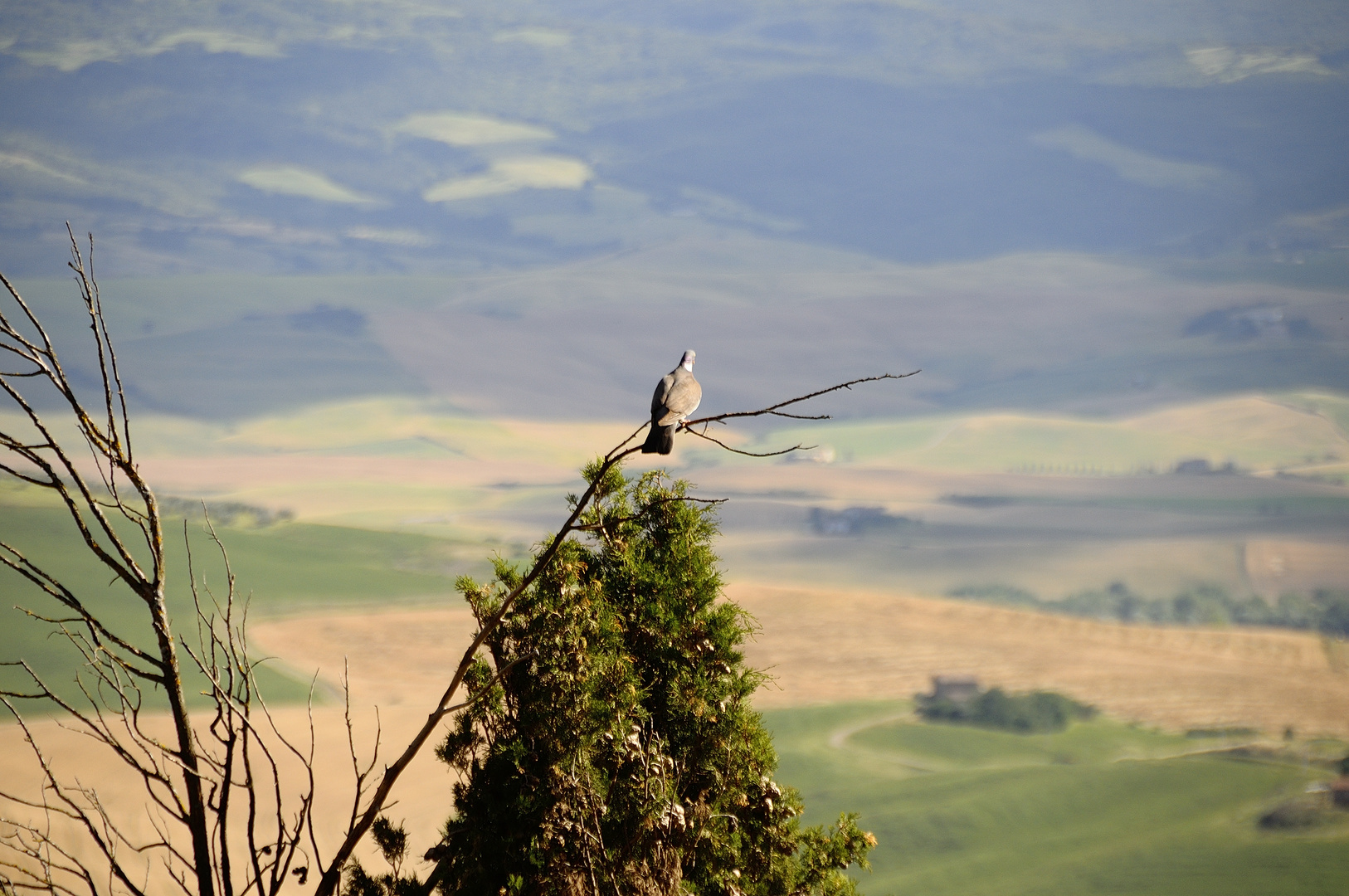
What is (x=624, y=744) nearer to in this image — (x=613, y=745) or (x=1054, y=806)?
(x=613, y=745)

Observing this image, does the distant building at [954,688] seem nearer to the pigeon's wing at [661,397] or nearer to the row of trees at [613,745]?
the row of trees at [613,745]

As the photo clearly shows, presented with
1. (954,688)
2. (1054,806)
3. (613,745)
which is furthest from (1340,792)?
(613,745)

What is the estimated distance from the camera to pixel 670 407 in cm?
546

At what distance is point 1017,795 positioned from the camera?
195 ft

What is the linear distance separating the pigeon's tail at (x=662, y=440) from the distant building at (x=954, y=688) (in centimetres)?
6716

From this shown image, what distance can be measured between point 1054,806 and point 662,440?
205 feet

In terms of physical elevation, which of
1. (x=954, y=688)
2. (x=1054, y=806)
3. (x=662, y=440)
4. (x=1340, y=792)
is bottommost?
(x=1340, y=792)

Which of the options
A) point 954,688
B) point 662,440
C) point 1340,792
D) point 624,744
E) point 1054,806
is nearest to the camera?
point 662,440

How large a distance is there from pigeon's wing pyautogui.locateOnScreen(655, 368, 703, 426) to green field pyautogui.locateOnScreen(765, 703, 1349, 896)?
1906 inches

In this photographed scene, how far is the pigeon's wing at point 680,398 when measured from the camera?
5375 millimetres

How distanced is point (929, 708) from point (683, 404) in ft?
214

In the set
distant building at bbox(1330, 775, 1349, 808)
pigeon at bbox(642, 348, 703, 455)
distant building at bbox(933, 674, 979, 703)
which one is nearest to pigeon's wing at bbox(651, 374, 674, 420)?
pigeon at bbox(642, 348, 703, 455)

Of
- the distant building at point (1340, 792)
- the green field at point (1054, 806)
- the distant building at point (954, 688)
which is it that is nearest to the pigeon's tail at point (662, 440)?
the green field at point (1054, 806)

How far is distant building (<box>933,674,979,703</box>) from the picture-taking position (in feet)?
228
